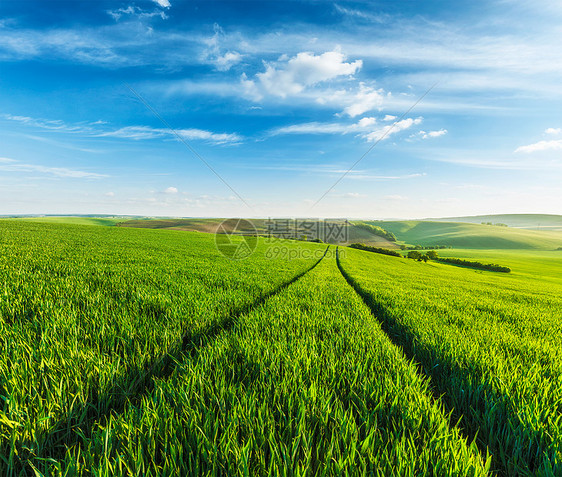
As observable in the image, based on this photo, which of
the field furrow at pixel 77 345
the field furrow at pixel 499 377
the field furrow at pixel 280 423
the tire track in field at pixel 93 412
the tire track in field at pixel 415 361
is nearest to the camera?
the field furrow at pixel 280 423

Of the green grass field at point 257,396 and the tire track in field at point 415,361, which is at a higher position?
the green grass field at point 257,396

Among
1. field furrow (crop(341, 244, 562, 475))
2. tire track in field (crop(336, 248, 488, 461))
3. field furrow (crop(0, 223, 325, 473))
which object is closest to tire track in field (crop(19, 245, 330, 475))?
field furrow (crop(0, 223, 325, 473))

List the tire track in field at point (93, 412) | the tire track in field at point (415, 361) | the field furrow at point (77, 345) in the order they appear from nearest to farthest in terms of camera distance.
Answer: the tire track in field at point (93, 412), the field furrow at point (77, 345), the tire track in field at point (415, 361)

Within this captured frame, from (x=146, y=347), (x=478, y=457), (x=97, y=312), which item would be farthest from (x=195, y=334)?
(x=478, y=457)

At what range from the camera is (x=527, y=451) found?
67.6 inches

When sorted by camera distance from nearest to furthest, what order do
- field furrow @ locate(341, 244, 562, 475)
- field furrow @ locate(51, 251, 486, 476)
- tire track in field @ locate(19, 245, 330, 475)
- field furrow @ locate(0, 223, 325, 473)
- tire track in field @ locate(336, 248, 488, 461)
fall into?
field furrow @ locate(51, 251, 486, 476), tire track in field @ locate(19, 245, 330, 475), field furrow @ locate(0, 223, 325, 473), field furrow @ locate(341, 244, 562, 475), tire track in field @ locate(336, 248, 488, 461)

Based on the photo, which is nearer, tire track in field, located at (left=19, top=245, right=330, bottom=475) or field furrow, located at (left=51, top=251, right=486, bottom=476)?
field furrow, located at (left=51, top=251, right=486, bottom=476)

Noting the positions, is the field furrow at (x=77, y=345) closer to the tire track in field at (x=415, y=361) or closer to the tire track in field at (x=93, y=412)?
the tire track in field at (x=93, y=412)

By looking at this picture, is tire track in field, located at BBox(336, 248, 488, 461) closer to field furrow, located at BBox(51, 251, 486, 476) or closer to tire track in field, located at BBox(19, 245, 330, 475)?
field furrow, located at BBox(51, 251, 486, 476)

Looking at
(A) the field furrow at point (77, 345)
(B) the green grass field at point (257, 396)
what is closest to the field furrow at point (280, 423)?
(B) the green grass field at point (257, 396)

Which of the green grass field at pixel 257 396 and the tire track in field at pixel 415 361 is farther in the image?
the tire track in field at pixel 415 361

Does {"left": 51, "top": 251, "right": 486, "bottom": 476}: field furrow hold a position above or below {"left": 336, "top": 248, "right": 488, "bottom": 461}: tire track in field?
above

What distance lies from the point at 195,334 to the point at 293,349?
1651mm

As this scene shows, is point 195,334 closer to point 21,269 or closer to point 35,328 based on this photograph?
point 35,328
